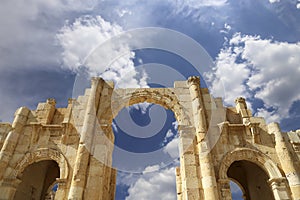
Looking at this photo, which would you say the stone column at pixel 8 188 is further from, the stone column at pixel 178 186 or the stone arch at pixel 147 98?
the stone column at pixel 178 186

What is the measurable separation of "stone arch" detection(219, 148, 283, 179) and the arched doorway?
9.84 metres

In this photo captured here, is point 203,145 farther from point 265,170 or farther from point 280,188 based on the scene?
point 280,188

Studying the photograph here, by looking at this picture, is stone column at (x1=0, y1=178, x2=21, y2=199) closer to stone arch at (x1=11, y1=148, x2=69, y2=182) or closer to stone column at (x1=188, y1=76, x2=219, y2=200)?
stone arch at (x1=11, y1=148, x2=69, y2=182)

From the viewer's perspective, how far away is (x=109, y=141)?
1155cm

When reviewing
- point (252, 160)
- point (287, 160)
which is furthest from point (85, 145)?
point (287, 160)

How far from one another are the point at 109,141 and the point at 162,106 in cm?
352

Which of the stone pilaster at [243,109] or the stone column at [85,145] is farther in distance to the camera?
the stone pilaster at [243,109]

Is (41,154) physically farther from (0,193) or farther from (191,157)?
(191,157)

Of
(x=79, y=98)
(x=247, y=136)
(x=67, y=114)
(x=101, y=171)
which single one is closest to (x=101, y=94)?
(x=79, y=98)

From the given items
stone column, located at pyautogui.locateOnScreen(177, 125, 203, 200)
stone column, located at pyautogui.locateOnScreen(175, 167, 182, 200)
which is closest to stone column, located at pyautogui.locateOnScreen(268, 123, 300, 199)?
stone column, located at pyautogui.locateOnScreen(177, 125, 203, 200)

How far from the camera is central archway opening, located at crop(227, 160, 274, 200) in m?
12.0

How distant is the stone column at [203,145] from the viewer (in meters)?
9.27

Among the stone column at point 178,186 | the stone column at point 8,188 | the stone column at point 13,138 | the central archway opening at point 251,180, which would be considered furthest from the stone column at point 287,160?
the stone column at point 13,138

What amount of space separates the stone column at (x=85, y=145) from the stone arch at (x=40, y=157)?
0.71 metres
